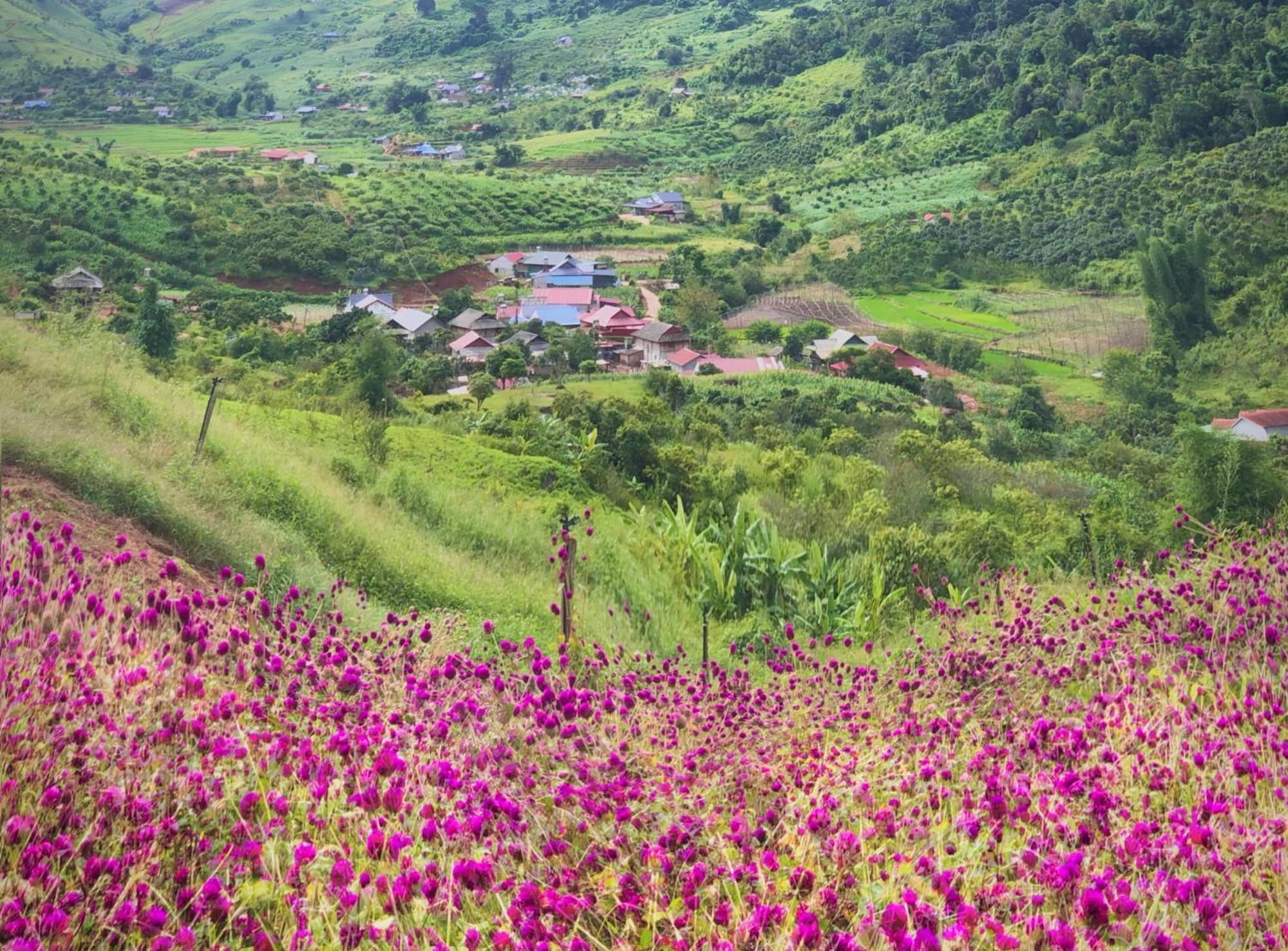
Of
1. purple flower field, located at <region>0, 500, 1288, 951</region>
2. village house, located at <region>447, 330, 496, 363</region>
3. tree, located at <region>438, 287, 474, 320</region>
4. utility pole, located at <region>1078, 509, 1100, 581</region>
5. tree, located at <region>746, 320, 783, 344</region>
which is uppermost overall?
purple flower field, located at <region>0, 500, 1288, 951</region>

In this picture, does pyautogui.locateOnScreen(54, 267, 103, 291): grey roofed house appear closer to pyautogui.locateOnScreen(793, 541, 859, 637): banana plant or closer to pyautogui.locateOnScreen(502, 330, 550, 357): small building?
pyautogui.locateOnScreen(502, 330, 550, 357): small building

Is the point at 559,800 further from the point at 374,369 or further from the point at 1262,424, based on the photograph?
the point at 1262,424

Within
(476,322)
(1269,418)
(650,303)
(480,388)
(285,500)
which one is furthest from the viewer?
(650,303)

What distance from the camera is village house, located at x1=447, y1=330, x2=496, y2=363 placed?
29.6m

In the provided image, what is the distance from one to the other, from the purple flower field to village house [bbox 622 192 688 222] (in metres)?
51.3

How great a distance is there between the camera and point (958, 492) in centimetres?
1295

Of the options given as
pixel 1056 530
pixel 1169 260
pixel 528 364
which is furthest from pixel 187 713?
pixel 1169 260

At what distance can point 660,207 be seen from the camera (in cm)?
5375

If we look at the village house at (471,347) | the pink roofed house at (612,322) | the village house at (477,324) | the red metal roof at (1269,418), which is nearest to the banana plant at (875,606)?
the red metal roof at (1269,418)

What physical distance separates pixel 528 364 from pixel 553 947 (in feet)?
92.6

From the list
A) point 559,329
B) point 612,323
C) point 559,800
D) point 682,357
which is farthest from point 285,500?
point 612,323

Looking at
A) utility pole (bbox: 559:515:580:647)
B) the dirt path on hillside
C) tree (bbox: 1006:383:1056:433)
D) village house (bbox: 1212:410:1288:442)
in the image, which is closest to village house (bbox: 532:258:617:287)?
the dirt path on hillside

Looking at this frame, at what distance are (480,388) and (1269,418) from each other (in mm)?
18272

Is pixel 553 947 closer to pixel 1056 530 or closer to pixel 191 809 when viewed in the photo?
pixel 191 809
